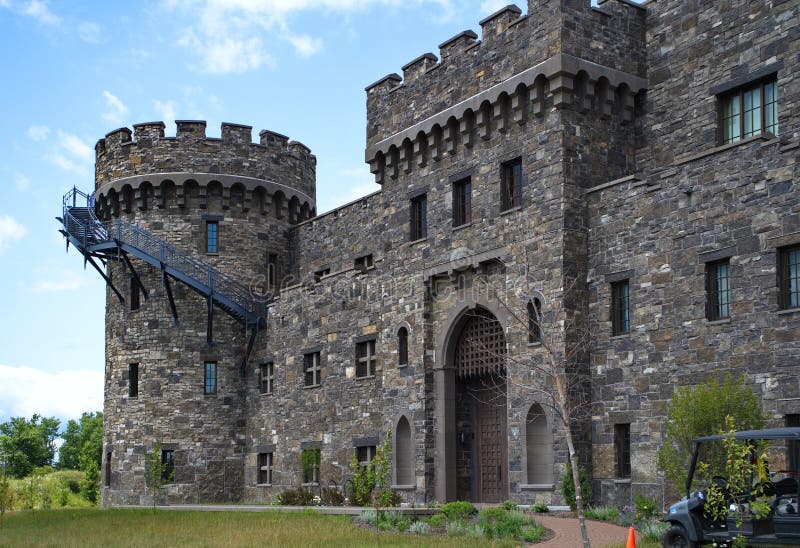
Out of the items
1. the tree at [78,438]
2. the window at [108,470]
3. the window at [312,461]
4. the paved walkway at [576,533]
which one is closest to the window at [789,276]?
the paved walkway at [576,533]

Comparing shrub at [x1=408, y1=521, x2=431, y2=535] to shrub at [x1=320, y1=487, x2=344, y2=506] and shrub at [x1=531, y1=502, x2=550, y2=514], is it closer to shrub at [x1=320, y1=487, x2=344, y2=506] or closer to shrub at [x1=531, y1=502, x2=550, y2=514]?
shrub at [x1=531, y1=502, x2=550, y2=514]

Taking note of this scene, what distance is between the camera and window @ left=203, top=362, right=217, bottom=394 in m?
39.7

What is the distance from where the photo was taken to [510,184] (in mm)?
27469

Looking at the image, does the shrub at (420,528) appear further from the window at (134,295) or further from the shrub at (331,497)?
the window at (134,295)

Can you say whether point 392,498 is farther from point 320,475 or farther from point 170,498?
point 170,498

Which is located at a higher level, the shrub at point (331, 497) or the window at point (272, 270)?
the window at point (272, 270)

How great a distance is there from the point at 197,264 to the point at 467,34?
15691 mm

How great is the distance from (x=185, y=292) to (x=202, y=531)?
18.0m

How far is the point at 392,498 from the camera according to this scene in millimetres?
27016

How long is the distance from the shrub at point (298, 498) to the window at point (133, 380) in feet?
29.9

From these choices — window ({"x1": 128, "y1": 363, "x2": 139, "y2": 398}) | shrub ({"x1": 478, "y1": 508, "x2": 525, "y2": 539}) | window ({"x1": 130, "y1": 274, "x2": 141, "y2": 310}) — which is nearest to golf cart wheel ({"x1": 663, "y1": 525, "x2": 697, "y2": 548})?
shrub ({"x1": 478, "y1": 508, "x2": 525, "y2": 539})

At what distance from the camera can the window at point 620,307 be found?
2474cm

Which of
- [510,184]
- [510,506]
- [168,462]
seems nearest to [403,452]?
[510,506]

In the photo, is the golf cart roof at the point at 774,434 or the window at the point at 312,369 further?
the window at the point at 312,369
